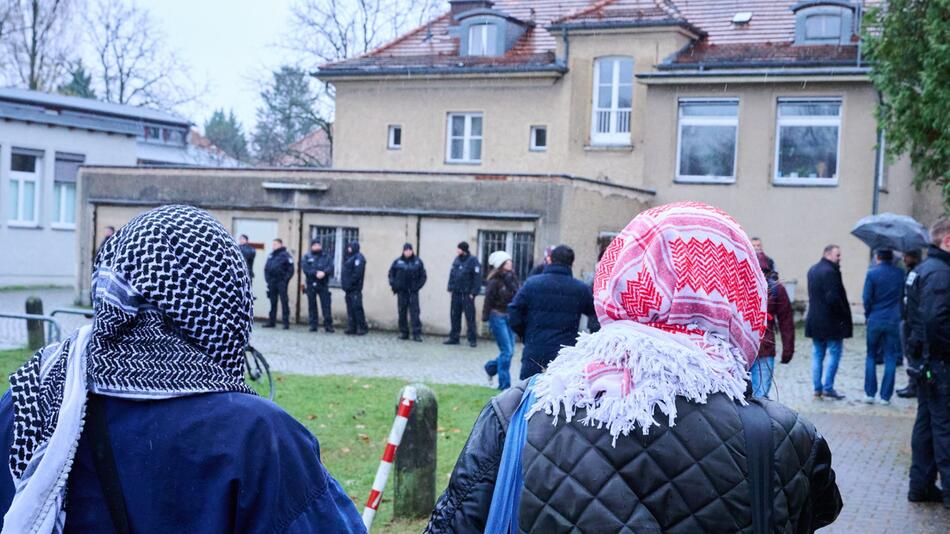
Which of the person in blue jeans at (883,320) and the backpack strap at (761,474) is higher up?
the backpack strap at (761,474)

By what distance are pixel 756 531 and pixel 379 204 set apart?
73.4ft

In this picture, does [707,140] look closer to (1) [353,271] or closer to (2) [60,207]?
(1) [353,271]

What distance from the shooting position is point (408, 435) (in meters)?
7.64

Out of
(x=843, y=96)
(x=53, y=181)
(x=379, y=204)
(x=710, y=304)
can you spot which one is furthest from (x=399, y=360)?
(x=53, y=181)

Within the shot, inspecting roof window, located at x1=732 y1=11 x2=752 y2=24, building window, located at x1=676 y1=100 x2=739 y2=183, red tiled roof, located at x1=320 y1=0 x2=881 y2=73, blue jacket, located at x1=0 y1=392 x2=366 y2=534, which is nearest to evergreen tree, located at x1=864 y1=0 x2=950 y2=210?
red tiled roof, located at x1=320 y1=0 x2=881 y2=73

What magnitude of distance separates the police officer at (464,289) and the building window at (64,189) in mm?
19832

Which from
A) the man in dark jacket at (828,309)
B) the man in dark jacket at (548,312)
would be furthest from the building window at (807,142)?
the man in dark jacket at (548,312)

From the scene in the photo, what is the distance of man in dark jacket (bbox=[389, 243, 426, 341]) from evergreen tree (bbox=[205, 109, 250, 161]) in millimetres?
43038

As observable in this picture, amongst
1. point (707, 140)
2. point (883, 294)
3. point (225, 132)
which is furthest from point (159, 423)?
point (225, 132)

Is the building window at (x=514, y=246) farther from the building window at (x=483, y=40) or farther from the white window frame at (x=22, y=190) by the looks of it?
the white window frame at (x=22, y=190)

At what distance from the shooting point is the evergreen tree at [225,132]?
6923 centimetres

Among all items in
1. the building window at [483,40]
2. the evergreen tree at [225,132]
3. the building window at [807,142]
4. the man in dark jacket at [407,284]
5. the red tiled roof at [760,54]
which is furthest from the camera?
the evergreen tree at [225,132]

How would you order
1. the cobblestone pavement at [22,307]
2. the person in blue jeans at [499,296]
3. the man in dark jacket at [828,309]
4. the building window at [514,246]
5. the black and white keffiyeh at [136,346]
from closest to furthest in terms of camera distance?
the black and white keffiyeh at [136,346]
the man in dark jacket at [828,309]
the person in blue jeans at [499,296]
the cobblestone pavement at [22,307]
the building window at [514,246]

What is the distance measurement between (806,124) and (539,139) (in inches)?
295
